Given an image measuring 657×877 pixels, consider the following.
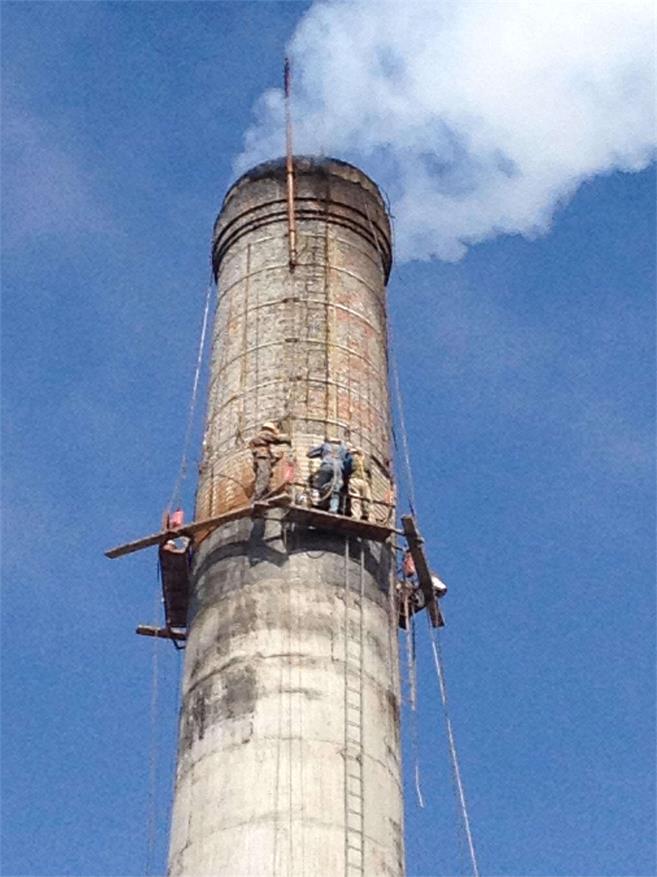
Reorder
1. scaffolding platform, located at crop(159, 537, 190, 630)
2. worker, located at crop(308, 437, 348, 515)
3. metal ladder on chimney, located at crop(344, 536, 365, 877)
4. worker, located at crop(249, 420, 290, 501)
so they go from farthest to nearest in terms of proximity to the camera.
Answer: scaffolding platform, located at crop(159, 537, 190, 630) → worker, located at crop(249, 420, 290, 501) → worker, located at crop(308, 437, 348, 515) → metal ladder on chimney, located at crop(344, 536, 365, 877)

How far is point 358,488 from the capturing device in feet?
92.8

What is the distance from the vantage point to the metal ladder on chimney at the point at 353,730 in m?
23.7

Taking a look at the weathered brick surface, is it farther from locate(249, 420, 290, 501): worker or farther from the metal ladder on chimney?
the metal ladder on chimney

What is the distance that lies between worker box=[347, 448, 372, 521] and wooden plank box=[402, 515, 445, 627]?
3.03 ft

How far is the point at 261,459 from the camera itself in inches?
1104

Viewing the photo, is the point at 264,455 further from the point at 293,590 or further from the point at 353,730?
the point at 353,730

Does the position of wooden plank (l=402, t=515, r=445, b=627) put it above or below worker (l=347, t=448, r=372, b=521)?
below

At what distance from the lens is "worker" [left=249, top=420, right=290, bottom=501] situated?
91.1ft

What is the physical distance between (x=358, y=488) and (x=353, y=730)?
206 inches

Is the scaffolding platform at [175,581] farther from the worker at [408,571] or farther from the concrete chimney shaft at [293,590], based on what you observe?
the worker at [408,571]

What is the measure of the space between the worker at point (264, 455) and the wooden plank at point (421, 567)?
272cm

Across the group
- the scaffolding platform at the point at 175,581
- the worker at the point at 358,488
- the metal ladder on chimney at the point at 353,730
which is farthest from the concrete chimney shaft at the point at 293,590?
the scaffolding platform at the point at 175,581

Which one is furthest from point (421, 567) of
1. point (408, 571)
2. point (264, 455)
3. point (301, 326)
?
point (301, 326)

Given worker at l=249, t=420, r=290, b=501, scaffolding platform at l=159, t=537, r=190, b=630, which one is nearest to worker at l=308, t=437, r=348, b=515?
worker at l=249, t=420, r=290, b=501
